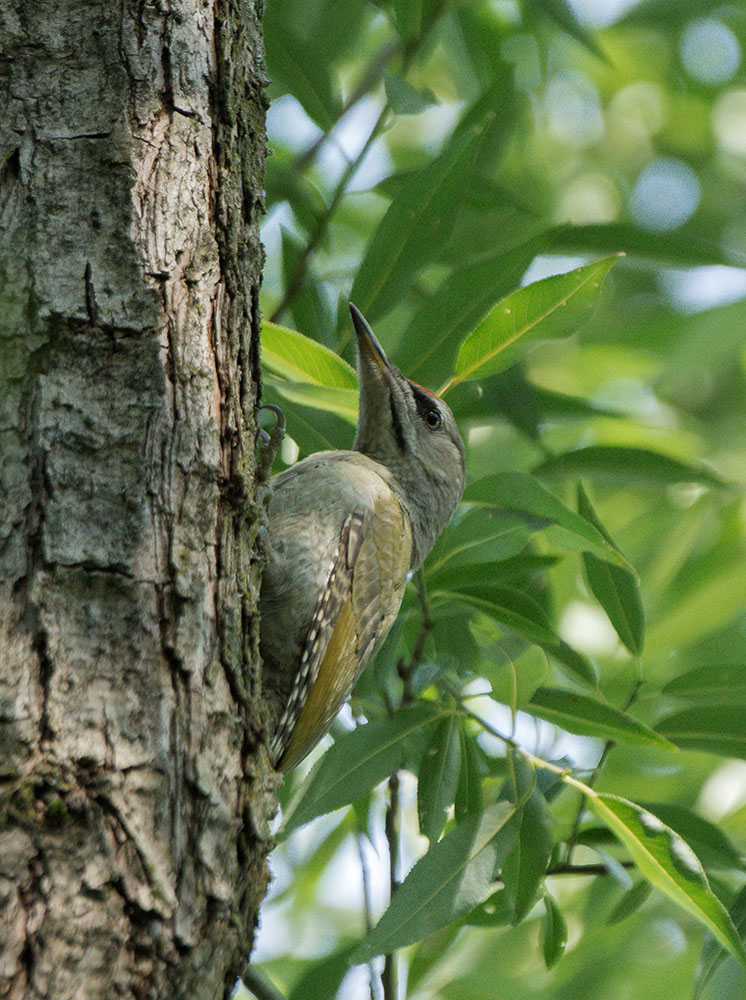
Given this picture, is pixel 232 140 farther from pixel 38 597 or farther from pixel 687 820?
pixel 687 820

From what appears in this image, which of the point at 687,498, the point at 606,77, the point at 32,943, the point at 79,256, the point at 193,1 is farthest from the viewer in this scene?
the point at 606,77

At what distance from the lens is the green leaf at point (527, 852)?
2.47 m

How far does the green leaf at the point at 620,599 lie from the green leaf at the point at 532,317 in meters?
0.64

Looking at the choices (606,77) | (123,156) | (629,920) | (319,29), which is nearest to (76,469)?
(123,156)

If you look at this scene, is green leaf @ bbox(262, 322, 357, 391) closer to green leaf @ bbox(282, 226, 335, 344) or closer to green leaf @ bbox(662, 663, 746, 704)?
green leaf @ bbox(282, 226, 335, 344)

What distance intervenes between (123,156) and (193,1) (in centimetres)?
39

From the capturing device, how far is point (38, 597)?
154 centimetres

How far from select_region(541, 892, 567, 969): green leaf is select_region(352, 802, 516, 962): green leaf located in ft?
1.44

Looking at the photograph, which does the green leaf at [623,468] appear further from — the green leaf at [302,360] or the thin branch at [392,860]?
the thin branch at [392,860]

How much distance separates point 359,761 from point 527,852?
46 cm

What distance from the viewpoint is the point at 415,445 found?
149 inches

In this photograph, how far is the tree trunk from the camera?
4.68 ft

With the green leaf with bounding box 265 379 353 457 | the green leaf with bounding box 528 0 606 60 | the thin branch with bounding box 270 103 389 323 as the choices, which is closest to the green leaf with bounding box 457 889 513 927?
the green leaf with bounding box 265 379 353 457

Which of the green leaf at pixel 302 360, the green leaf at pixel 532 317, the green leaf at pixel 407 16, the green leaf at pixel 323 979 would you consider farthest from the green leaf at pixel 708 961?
the green leaf at pixel 407 16
